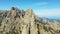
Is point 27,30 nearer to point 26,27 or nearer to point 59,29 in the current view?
point 26,27

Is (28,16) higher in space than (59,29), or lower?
higher

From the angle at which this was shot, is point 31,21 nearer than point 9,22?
Yes

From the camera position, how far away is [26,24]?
2967 centimetres

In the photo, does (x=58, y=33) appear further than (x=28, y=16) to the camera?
Yes

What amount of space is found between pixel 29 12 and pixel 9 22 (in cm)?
1902

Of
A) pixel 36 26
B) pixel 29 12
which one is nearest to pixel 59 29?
pixel 29 12

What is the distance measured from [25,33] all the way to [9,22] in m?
23.2

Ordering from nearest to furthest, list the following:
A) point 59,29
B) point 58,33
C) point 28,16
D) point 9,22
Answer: point 28,16
point 58,33
point 59,29
point 9,22

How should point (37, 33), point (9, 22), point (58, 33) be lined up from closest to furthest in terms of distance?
point (37, 33)
point (58, 33)
point (9, 22)

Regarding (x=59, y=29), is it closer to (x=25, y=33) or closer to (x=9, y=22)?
(x=25, y=33)

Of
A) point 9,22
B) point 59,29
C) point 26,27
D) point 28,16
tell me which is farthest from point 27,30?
point 9,22

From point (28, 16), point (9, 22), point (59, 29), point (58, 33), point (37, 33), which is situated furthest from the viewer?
point (9, 22)

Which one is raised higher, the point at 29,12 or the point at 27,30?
the point at 29,12

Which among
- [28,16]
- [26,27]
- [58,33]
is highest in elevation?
[28,16]
